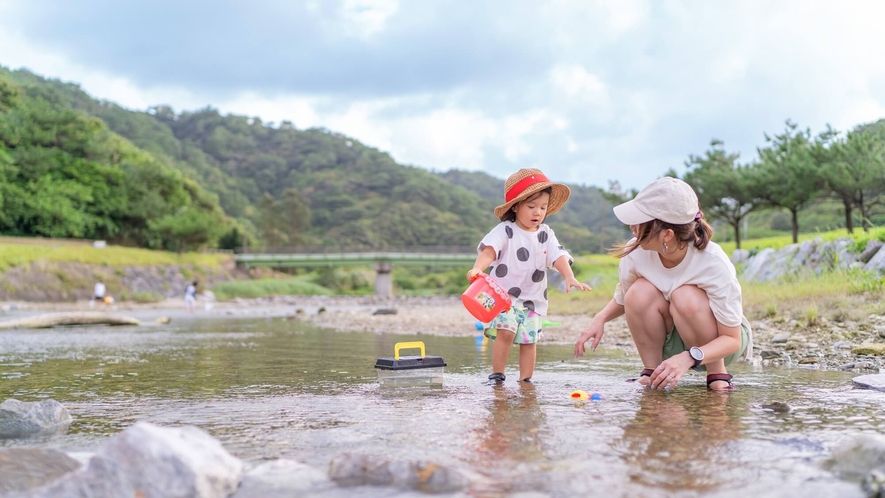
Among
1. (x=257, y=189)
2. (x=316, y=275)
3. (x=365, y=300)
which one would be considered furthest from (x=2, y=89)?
(x=257, y=189)

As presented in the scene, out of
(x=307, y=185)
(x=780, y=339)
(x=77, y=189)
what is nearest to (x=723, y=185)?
(x=780, y=339)

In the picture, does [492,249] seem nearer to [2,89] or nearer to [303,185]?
[2,89]

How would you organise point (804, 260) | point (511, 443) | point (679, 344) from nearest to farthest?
point (511, 443) → point (679, 344) → point (804, 260)

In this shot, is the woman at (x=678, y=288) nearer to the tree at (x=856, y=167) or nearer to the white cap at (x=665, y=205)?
the white cap at (x=665, y=205)

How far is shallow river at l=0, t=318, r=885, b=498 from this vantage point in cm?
194

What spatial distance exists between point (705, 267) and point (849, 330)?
3.63m

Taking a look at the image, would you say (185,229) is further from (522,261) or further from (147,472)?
(147,472)

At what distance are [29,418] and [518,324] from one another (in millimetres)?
2688


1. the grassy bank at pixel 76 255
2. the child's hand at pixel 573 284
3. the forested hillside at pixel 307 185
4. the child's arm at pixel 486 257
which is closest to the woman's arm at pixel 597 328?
the child's hand at pixel 573 284

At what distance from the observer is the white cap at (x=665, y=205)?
127 inches

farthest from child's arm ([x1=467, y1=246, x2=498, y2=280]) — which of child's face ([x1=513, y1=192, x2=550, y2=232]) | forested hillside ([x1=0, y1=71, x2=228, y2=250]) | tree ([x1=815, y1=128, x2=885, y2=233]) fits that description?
forested hillside ([x1=0, y1=71, x2=228, y2=250])

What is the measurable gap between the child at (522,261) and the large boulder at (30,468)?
259 centimetres

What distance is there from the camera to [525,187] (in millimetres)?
4363

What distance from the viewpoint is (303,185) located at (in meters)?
102
